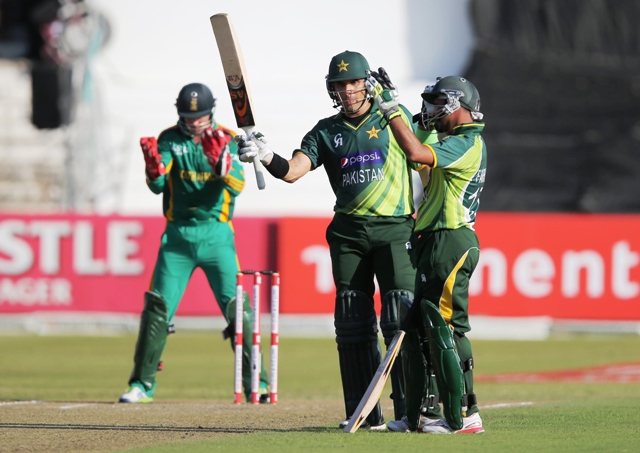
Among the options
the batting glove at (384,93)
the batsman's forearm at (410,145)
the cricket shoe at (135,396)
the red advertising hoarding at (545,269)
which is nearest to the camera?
the batsman's forearm at (410,145)

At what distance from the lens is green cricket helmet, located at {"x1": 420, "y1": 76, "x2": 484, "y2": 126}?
7094mm

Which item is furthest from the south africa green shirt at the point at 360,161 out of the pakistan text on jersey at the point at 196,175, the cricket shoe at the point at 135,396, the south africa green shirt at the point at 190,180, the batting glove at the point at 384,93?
the cricket shoe at the point at 135,396

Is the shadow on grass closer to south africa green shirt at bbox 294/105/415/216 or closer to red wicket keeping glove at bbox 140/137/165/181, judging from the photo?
south africa green shirt at bbox 294/105/415/216

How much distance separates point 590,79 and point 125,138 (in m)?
9.23

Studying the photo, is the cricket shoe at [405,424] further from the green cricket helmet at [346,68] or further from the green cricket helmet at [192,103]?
the green cricket helmet at [192,103]

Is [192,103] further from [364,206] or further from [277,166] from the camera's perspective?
[277,166]

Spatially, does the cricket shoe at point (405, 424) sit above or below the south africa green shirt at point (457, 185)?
below

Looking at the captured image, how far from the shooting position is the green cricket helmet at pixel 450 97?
7.09 metres

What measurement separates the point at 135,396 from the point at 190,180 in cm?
174

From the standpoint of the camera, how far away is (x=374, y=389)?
7.12 metres

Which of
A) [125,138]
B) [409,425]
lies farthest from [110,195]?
[409,425]

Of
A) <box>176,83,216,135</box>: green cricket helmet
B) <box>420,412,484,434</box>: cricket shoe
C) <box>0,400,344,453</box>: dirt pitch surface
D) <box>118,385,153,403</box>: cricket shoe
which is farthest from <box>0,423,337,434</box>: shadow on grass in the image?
<box>176,83,216,135</box>: green cricket helmet

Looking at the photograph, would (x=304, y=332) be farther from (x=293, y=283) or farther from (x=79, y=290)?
(x=79, y=290)

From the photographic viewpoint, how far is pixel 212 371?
46.2ft
